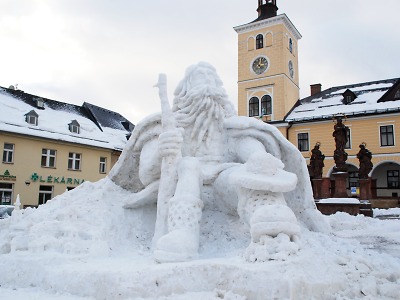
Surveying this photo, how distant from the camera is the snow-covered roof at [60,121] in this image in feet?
70.1

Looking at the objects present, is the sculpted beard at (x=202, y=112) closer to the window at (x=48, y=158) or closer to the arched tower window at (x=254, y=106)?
the window at (x=48, y=158)

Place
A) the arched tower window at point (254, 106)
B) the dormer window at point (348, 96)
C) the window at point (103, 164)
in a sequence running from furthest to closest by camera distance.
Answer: the arched tower window at point (254, 106)
the dormer window at point (348, 96)
the window at point (103, 164)

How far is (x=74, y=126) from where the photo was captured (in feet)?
78.9

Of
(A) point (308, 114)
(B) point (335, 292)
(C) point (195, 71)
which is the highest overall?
(A) point (308, 114)

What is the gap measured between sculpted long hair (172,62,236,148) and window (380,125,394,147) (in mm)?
25318

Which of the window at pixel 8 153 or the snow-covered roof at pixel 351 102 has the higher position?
the snow-covered roof at pixel 351 102

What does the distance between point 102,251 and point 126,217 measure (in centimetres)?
68

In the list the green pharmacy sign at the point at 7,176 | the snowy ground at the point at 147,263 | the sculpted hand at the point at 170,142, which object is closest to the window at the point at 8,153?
the green pharmacy sign at the point at 7,176

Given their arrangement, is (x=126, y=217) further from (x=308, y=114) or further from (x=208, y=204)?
(x=308, y=114)

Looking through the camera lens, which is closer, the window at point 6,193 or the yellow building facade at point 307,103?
the window at point 6,193

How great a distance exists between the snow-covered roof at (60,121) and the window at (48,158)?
0.87m

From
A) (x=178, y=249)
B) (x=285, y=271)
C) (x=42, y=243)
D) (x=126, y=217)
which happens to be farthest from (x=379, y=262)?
(x=42, y=243)

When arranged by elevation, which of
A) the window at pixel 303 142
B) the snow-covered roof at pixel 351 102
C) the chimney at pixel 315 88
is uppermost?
the chimney at pixel 315 88

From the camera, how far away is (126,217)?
388 centimetres
